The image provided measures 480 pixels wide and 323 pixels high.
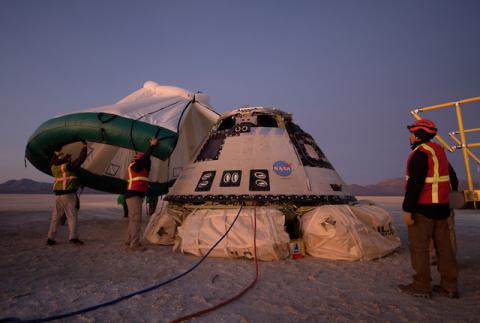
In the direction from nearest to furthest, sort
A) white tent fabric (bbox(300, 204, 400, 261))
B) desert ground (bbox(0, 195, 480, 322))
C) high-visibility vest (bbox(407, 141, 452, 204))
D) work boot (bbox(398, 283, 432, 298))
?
desert ground (bbox(0, 195, 480, 322)) → work boot (bbox(398, 283, 432, 298)) → high-visibility vest (bbox(407, 141, 452, 204)) → white tent fabric (bbox(300, 204, 400, 261))

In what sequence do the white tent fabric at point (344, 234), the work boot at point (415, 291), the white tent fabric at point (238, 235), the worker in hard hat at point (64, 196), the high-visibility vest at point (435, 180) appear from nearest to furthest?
the work boot at point (415, 291)
the high-visibility vest at point (435, 180)
the white tent fabric at point (238, 235)
the white tent fabric at point (344, 234)
the worker in hard hat at point (64, 196)

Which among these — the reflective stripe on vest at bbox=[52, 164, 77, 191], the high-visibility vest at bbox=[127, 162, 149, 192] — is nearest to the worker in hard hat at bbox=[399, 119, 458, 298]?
the high-visibility vest at bbox=[127, 162, 149, 192]

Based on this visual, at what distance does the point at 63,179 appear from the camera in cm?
725

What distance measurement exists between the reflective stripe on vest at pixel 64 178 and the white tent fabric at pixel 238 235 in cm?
328

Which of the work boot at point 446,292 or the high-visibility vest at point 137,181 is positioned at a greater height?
the high-visibility vest at point 137,181

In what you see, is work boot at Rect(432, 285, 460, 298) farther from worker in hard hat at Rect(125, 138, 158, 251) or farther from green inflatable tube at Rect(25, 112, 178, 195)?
green inflatable tube at Rect(25, 112, 178, 195)

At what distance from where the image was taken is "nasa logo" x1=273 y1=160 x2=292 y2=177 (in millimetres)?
6730

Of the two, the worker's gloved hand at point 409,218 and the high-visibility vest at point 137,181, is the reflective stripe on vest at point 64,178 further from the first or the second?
the worker's gloved hand at point 409,218

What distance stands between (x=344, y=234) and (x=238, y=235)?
1927 mm

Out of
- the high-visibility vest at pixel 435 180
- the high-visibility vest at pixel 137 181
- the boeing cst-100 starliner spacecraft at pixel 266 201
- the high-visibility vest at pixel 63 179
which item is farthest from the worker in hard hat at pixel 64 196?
the high-visibility vest at pixel 435 180

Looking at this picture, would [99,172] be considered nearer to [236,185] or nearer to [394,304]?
[236,185]

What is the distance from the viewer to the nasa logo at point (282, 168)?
673 centimetres

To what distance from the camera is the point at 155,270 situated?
479 centimetres

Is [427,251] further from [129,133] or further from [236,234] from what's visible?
[129,133]
